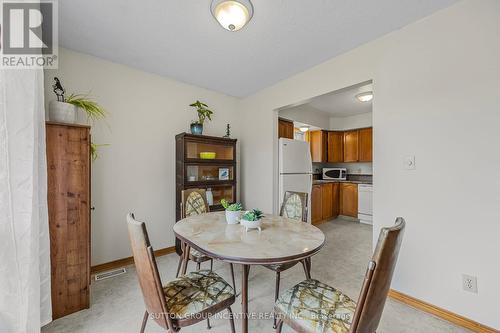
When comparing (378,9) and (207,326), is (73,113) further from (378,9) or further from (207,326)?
(378,9)

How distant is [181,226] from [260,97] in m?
2.67

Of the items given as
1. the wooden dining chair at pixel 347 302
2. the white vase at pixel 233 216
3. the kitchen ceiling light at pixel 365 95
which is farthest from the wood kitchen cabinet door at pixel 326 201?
the wooden dining chair at pixel 347 302

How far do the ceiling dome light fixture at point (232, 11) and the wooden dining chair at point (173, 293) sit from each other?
64.0 inches

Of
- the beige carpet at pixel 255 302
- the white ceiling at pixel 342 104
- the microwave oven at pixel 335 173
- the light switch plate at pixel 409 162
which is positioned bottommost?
the beige carpet at pixel 255 302

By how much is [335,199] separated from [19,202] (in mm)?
5237

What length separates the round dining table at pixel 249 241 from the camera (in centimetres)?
116

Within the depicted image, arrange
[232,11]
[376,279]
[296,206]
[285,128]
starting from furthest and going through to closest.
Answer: [285,128] < [296,206] < [232,11] < [376,279]

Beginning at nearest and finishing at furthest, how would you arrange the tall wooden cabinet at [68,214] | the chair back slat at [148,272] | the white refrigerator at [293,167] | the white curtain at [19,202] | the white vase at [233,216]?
1. the chair back slat at [148,272]
2. the white curtain at [19,202]
3. the tall wooden cabinet at [68,214]
4. the white vase at [233,216]
5. the white refrigerator at [293,167]

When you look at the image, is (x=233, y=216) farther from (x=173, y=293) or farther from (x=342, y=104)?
(x=342, y=104)

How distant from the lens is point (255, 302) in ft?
6.38

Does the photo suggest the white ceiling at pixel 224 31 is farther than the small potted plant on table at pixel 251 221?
Yes

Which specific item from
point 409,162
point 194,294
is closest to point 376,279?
point 194,294

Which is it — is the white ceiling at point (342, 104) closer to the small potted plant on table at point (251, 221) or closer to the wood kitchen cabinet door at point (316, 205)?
the wood kitchen cabinet door at point (316, 205)

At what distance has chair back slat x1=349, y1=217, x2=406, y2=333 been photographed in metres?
0.88
